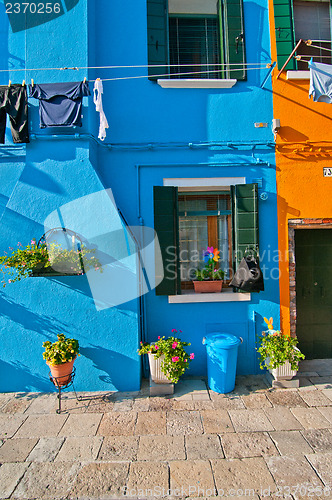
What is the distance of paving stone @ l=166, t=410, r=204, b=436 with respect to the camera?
397 cm

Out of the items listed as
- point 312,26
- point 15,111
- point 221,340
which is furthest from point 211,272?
point 312,26

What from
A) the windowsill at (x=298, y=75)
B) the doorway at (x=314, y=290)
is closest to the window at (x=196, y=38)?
the windowsill at (x=298, y=75)

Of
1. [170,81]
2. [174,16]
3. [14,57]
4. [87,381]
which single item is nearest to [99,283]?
[87,381]

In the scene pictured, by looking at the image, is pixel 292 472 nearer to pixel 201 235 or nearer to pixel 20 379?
pixel 201 235

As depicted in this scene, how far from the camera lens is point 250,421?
13.6 ft

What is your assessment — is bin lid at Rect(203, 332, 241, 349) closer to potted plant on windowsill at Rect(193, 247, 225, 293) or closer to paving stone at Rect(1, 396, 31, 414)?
potted plant on windowsill at Rect(193, 247, 225, 293)

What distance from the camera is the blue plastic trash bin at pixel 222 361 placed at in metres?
4.77

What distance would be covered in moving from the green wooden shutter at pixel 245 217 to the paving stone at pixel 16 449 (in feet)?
12.5

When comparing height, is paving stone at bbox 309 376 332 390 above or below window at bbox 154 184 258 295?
below

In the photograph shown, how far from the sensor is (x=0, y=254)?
4.93 meters

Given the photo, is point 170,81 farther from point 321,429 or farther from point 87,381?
point 321,429

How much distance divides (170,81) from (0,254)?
3.88 m

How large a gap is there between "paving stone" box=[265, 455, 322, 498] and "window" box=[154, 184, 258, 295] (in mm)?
2632

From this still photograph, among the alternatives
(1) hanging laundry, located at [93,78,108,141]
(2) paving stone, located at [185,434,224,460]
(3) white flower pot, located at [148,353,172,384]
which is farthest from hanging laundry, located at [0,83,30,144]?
(2) paving stone, located at [185,434,224,460]
